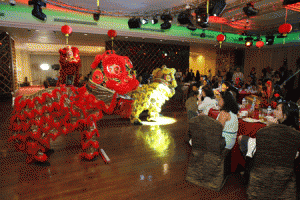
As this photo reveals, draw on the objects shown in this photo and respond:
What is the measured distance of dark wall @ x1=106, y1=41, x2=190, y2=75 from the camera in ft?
29.2

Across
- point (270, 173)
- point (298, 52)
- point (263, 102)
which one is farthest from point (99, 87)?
point (298, 52)

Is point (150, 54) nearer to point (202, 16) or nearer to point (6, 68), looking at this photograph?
point (202, 16)

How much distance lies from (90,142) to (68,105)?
1.84ft

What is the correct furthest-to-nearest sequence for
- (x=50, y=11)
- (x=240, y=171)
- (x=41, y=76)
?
(x=41, y=76) → (x=50, y=11) → (x=240, y=171)

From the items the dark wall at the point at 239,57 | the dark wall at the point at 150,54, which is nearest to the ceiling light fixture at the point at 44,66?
the dark wall at the point at 150,54

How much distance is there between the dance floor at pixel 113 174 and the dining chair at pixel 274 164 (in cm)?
26

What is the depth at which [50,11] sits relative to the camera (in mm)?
6301

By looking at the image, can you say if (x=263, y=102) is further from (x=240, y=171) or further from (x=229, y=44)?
(x=229, y=44)

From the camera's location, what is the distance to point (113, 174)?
230 centimetres

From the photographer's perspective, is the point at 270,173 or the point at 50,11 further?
the point at 50,11

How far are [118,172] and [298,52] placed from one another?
11.1 metres

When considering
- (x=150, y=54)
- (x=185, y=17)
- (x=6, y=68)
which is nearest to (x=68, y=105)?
(x=185, y=17)

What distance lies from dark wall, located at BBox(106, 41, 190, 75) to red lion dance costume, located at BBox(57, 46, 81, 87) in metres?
6.34

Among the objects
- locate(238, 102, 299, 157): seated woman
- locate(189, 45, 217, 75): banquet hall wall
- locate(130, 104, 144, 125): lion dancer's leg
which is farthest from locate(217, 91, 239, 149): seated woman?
locate(189, 45, 217, 75): banquet hall wall
